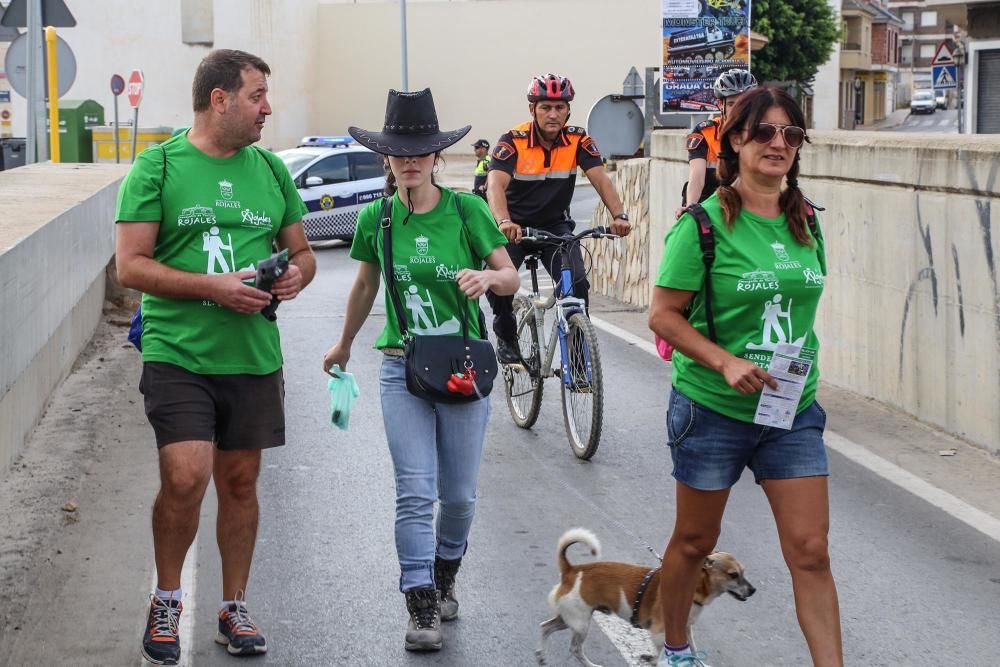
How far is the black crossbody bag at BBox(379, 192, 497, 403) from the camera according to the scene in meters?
4.91

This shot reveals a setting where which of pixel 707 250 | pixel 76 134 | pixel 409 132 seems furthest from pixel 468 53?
pixel 707 250

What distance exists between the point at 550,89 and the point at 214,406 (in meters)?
4.22

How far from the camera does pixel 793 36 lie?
64.3 metres

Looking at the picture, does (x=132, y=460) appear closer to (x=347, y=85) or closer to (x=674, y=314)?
(x=674, y=314)

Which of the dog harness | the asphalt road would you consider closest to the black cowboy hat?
the dog harness

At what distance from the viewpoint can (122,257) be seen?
4.70 m

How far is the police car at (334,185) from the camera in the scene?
23.7 meters

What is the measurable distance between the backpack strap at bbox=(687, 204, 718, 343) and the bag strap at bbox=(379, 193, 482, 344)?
1.10 meters

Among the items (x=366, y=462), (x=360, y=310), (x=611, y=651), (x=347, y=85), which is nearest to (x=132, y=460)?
(x=366, y=462)

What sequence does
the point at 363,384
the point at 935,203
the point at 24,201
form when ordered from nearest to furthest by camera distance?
the point at 935,203 < the point at 24,201 < the point at 363,384

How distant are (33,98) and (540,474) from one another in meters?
11.0

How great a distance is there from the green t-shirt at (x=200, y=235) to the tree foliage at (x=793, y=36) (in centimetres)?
→ 5919

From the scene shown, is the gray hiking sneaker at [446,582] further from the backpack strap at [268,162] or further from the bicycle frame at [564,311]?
the bicycle frame at [564,311]

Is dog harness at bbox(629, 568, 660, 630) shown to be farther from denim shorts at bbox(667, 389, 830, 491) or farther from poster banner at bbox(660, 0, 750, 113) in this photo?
poster banner at bbox(660, 0, 750, 113)
